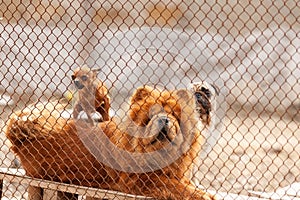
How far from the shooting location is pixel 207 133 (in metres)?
5.53

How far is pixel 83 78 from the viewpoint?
6.33m

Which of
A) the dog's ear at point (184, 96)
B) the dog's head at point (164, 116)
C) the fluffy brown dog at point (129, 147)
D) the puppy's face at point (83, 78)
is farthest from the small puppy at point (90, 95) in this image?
the dog's ear at point (184, 96)

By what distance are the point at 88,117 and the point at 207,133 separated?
3.28 ft

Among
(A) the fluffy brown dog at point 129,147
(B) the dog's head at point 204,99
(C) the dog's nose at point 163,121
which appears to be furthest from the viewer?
(B) the dog's head at point 204,99

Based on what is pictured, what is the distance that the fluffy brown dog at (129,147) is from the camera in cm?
493

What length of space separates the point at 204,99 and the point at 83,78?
144 centimetres

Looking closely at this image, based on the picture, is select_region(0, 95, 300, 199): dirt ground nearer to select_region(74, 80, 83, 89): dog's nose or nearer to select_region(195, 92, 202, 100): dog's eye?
select_region(74, 80, 83, 89): dog's nose

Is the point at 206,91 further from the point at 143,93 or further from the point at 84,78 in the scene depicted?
the point at 84,78

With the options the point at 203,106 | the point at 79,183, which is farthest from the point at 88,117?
the point at 203,106

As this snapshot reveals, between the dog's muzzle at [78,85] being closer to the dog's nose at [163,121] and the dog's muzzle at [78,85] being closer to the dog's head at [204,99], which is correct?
the dog's head at [204,99]

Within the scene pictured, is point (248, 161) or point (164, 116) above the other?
point (248, 161)

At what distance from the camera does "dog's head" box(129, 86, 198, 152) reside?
4.85 metres

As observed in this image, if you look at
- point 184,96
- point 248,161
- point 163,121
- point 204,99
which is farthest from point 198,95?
point 248,161

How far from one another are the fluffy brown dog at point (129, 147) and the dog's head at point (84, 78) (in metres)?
0.79
